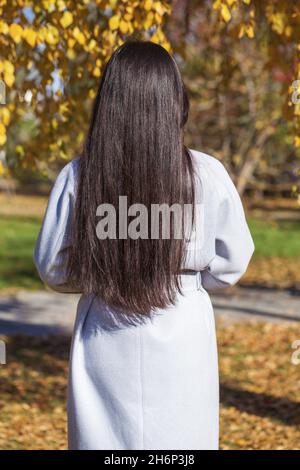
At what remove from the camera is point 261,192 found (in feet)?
92.3

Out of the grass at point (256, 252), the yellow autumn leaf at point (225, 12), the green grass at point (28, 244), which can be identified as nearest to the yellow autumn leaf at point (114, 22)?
the yellow autumn leaf at point (225, 12)

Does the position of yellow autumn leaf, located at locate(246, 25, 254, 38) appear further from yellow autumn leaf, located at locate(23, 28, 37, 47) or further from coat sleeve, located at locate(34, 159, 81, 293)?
coat sleeve, located at locate(34, 159, 81, 293)

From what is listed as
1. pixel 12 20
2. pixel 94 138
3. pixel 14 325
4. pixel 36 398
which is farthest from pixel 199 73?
pixel 94 138

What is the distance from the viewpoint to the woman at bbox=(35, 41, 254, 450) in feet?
8.23

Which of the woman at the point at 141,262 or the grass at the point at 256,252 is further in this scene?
the grass at the point at 256,252

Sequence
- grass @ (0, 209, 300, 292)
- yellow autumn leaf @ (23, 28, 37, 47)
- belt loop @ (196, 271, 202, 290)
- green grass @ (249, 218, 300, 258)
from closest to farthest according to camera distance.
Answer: belt loop @ (196, 271, 202, 290)
yellow autumn leaf @ (23, 28, 37, 47)
grass @ (0, 209, 300, 292)
green grass @ (249, 218, 300, 258)

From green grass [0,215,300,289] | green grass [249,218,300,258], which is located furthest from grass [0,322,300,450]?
green grass [249,218,300,258]

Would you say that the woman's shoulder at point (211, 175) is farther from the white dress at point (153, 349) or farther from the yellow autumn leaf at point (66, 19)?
the yellow autumn leaf at point (66, 19)

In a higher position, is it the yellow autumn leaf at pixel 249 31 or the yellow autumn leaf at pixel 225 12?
the yellow autumn leaf at pixel 225 12

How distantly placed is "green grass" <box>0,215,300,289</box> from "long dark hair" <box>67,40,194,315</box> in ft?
30.0

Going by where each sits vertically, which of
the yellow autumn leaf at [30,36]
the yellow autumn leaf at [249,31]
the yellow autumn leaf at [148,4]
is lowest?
the yellow autumn leaf at [30,36]

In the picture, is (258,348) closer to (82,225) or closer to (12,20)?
(12,20)

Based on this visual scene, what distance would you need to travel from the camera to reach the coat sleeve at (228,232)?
8.55ft

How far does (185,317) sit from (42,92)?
290cm
